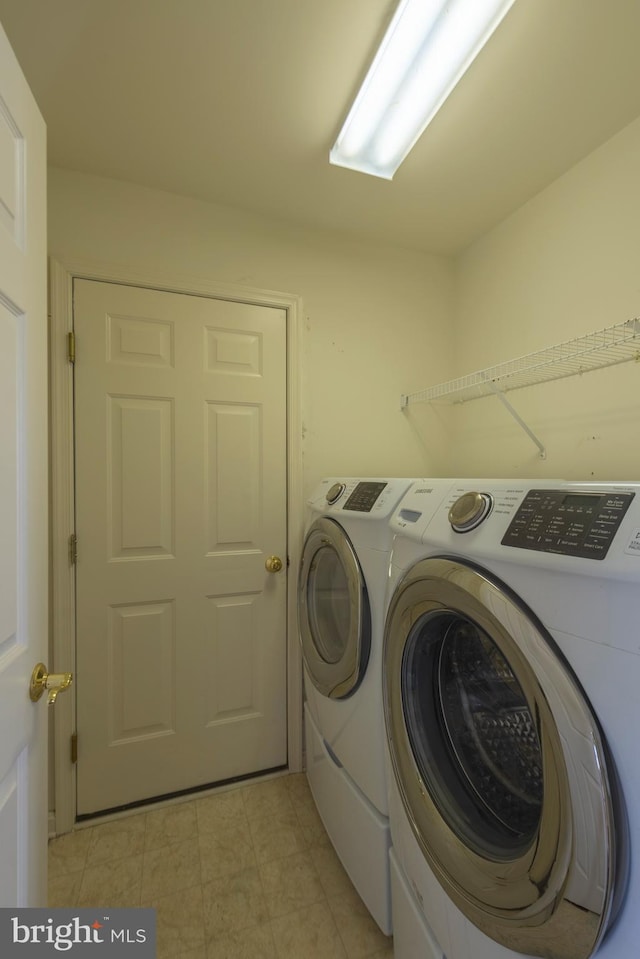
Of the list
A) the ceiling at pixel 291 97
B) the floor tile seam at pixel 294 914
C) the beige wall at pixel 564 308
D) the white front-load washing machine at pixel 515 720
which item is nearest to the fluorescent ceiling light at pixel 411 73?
the ceiling at pixel 291 97

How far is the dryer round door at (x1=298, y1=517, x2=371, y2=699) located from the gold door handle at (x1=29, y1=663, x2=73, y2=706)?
68 centimetres

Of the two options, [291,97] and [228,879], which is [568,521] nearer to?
[291,97]

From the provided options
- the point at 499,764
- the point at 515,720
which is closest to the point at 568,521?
the point at 515,720

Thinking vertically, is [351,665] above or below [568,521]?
below

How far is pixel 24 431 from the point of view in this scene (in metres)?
0.77

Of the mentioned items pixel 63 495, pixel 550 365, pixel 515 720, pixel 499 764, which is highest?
pixel 550 365

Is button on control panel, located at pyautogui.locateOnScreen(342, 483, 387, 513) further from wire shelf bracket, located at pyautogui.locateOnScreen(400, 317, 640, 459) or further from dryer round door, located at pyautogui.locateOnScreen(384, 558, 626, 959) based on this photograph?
wire shelf bracket, located at pyautogui.locateOnScreen(400, 317, 640, 459)

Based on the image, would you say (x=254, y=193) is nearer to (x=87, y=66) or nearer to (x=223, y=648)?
(x=87, y=66)

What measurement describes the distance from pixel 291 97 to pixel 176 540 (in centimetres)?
156

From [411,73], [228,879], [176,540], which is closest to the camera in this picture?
[411,73]

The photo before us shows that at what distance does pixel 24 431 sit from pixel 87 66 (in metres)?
1.13

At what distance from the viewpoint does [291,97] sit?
1.19m

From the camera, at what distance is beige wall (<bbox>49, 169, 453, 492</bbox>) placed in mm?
1530

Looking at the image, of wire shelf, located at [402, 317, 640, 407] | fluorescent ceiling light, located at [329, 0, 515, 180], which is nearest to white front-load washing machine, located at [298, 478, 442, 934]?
wire shelf, located at [402, 317, 640, 407]
